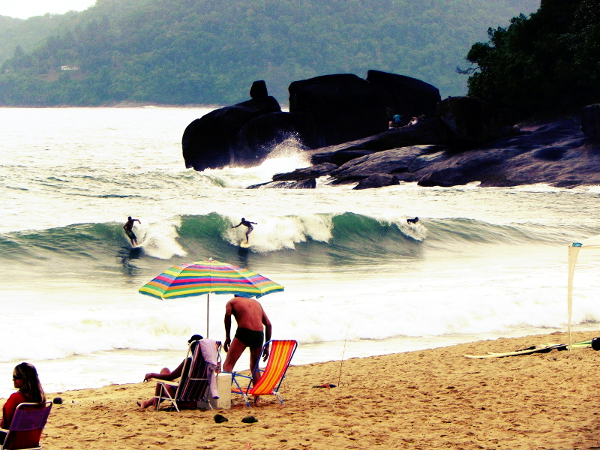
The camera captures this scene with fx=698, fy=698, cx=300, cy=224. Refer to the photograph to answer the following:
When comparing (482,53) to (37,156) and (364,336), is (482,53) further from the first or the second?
(364,336)

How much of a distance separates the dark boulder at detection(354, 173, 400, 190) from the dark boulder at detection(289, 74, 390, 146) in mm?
9840

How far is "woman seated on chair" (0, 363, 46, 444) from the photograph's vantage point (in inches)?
180

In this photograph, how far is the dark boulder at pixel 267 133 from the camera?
124 ft

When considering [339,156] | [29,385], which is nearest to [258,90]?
[339,156]

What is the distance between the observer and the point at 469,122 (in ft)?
101

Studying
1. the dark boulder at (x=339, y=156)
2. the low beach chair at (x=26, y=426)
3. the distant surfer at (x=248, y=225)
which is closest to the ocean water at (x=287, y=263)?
the distant surfer at (x=248, y=225)

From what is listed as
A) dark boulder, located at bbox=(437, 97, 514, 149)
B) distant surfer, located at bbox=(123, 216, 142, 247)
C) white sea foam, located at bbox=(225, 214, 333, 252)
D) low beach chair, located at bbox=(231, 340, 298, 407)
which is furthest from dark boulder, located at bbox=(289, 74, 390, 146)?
low beach chair, located at bbox=(231, 340, 298, 407)

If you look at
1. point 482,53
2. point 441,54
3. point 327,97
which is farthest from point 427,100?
point 441,54

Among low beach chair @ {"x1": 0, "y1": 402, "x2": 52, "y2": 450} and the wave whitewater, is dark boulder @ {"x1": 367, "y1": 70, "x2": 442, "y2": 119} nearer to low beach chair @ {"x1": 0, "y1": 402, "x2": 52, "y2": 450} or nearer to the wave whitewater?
the wave whitewater

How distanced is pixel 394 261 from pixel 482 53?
88.6ft

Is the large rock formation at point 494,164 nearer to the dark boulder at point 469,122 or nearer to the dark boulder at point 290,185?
the dark boulder at point 469,122

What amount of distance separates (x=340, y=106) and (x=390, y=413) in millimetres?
34384

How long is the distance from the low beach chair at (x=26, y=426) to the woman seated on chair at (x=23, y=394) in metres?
0.04

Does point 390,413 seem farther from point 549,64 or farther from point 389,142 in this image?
point 549,64
